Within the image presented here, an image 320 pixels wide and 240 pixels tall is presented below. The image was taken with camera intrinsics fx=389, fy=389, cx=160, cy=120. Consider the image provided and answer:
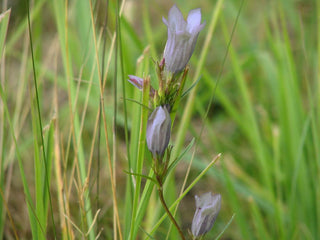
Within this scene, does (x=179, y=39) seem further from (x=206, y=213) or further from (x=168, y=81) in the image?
(x=206, y=213)

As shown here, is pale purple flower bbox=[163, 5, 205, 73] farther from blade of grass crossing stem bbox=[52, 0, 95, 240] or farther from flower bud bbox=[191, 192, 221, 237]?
blade of grass crossing stem bbox=[52, 0, 95, 240]

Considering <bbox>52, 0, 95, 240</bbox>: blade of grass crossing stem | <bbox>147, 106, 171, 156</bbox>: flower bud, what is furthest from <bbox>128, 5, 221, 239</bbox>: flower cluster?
<bbox>52, 0, 95, 240</bbox>: blade of grass crossing stem

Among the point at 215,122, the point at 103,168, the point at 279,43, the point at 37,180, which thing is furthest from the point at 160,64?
the point at 215,122

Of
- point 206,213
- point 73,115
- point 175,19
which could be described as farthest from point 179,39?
point 73,115

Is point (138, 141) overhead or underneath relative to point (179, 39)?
underneath

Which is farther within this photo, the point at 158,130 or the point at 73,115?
the point at 73,115

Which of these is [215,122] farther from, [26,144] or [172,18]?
[172,18]

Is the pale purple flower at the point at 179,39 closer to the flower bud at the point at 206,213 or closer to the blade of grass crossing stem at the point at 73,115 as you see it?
the flower bud at the point at 206,213
